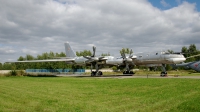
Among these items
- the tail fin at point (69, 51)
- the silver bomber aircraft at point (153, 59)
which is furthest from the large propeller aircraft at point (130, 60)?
the tail fin at point (69, 51)

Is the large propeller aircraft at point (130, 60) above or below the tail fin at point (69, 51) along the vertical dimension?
below

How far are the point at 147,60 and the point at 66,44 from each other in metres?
19.9

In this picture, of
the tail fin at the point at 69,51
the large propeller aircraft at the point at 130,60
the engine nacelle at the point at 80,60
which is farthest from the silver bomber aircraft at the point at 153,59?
the tail fin at the point at 69,51

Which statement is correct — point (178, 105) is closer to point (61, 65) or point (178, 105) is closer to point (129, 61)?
point (129, 61)

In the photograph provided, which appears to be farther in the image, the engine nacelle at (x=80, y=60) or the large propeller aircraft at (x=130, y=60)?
the engine nacelle at (x=80, y=60)

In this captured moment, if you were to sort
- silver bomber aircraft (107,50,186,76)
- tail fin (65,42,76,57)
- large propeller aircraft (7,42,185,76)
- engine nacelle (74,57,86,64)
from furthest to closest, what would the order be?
1. tail fin (65,42,76,57)
2. engine nacelle (74,57,86,64)
3. large propeller aircraft (7,42,185,76)
4. silver bomber aircraft (107,50,186,76)

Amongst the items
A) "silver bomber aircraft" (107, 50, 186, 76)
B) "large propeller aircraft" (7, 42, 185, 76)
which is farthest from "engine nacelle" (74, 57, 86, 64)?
Answer: "silver bomber aircraft" (107, 50, 186, 76)

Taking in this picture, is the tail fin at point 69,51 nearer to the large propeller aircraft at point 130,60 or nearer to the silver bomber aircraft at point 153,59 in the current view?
the large propeller aircraft at point 130,60

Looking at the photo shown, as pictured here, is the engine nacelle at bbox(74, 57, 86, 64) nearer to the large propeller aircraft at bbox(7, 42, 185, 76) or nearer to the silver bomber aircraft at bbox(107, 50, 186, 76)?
the large propeller aircraft at bbox(7, 42, 185, 76)

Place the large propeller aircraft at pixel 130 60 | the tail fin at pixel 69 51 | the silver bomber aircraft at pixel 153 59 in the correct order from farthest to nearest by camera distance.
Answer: the tail fin at pixel 69 51
the large propeller aircraft at pixel 130 60
the silver bomber aircraft at pixel 153 59

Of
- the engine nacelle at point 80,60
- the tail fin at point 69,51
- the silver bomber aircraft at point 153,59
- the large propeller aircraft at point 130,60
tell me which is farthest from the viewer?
the tail fin at point 69,51

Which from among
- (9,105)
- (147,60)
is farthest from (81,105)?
(147,60)

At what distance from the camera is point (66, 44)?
44375 millimetres

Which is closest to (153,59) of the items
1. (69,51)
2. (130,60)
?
(130,60)
